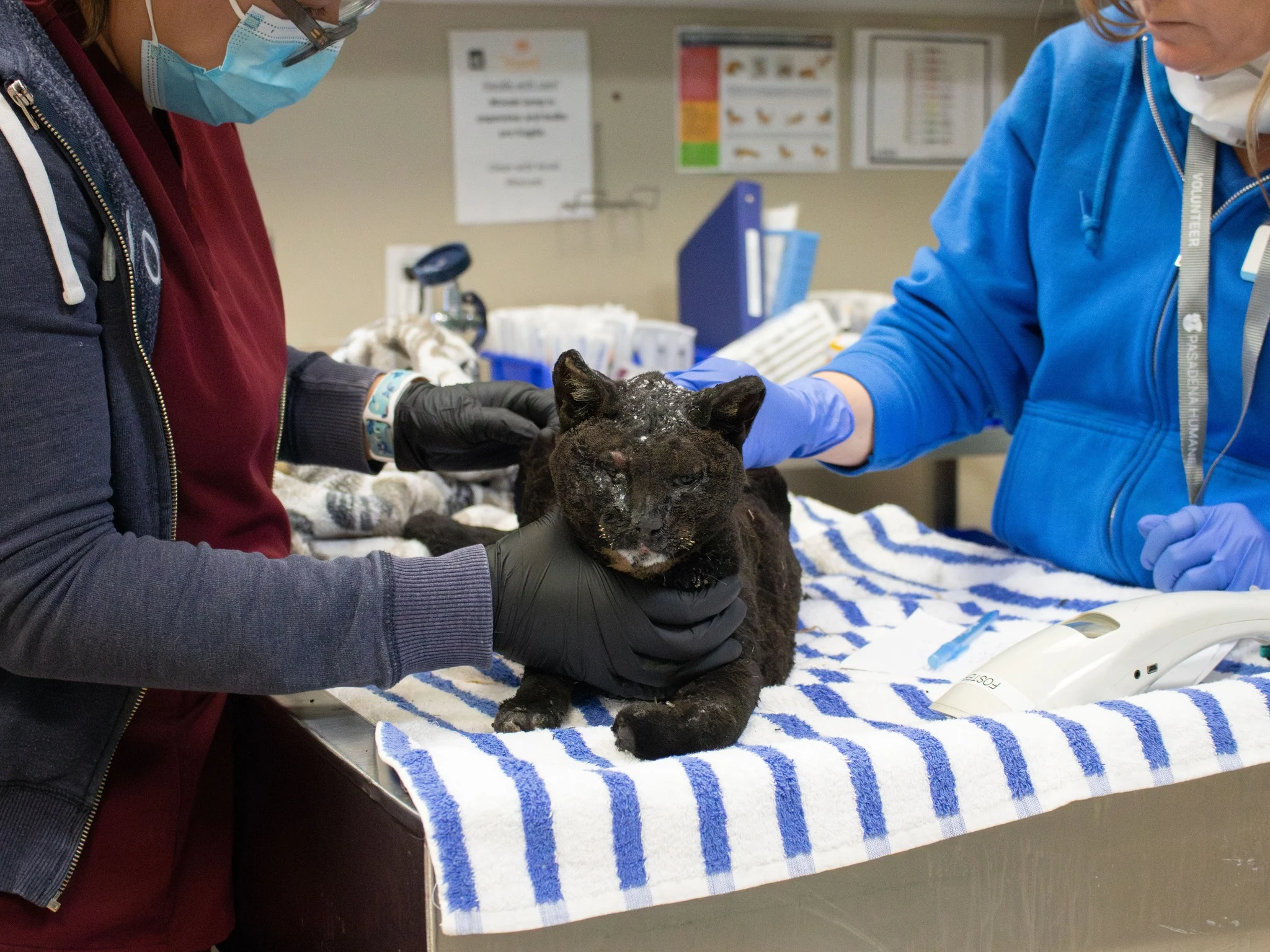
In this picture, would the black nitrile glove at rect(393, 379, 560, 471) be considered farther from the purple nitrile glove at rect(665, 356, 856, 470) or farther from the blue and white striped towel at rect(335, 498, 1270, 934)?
the blue and white striped towel at rect(335, 498, 1270, 934)

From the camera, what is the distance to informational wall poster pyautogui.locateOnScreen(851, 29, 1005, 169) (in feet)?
8.54

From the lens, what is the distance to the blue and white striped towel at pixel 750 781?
625 millimetres

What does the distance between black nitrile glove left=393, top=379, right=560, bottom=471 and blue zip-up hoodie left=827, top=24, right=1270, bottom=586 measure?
361mm

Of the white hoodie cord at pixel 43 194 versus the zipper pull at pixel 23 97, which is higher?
the zipper pull at pixel 23 97

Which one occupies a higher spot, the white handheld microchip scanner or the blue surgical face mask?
the blue surgical face mask

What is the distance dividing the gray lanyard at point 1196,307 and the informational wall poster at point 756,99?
1.60 metres

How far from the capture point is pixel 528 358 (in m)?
2.20

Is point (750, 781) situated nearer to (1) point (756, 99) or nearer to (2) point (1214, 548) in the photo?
(2) point (1214, 548)

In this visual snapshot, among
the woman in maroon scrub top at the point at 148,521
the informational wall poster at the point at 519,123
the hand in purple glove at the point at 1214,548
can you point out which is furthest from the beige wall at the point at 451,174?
the hand in purple glove at the point at 1214,548

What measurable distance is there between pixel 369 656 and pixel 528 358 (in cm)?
151

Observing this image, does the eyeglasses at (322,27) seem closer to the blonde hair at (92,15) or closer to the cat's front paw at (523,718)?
the blonde hair at (92,15)

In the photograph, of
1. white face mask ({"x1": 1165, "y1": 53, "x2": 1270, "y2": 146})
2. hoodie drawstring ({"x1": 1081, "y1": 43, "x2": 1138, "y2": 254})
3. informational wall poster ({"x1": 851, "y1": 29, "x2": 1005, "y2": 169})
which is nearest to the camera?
white face mask ({"x1": 1165, "y1": 53, "x2": 1270, "y2": 146})

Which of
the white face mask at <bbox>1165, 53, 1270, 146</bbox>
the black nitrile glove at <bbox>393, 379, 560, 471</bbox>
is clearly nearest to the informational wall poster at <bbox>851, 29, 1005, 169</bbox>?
the white face mask at <bbox>1165, 53, 1270, 146</bbox>

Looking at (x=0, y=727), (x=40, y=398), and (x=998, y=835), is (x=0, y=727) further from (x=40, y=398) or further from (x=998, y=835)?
(x=998, y=835)
